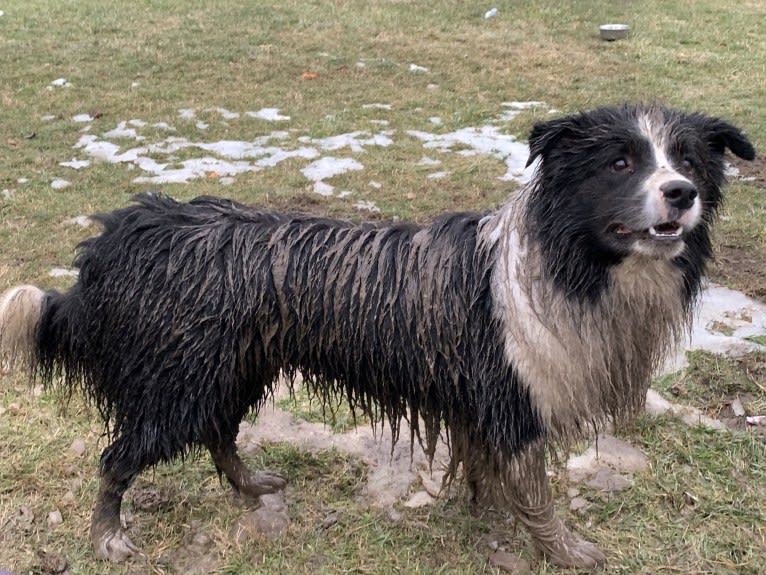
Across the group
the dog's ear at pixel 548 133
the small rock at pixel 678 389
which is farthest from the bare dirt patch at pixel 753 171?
the dog's ear at pixel 548 133

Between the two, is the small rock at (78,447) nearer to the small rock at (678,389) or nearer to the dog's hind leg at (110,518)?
the dog's hind leg at (110,518)

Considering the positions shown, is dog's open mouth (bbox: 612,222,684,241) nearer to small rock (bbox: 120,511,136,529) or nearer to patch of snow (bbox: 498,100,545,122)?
small rock (bbox: 120,511,136,529)

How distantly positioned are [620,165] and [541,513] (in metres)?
1.36

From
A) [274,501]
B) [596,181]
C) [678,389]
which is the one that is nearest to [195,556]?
[274,501]

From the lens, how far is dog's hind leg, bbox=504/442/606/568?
8.67ft

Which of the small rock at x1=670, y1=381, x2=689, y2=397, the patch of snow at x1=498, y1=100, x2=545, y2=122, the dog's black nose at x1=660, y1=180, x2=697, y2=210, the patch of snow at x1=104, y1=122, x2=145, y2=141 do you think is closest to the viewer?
the dog's black nose at x1=660, y1=180, x2=697, y2=210

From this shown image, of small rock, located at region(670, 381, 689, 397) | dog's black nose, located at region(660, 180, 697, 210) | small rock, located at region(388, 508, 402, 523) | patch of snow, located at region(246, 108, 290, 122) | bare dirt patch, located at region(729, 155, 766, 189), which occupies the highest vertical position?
dog's black nose, located at region(660, 180, 697, 210)

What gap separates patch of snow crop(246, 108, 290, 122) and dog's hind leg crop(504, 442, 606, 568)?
19.6ft

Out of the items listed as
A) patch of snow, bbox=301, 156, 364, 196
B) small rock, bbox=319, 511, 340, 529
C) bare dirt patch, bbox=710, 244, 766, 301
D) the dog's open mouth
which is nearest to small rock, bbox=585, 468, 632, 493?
small rock, bbox=319, 511, 340, 529

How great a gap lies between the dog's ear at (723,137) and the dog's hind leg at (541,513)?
1.20 metres

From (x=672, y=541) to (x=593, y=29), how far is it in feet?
32.0

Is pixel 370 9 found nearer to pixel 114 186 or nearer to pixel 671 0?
pixel 671 0

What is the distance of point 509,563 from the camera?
2898 mm

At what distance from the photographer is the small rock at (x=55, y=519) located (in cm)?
309
